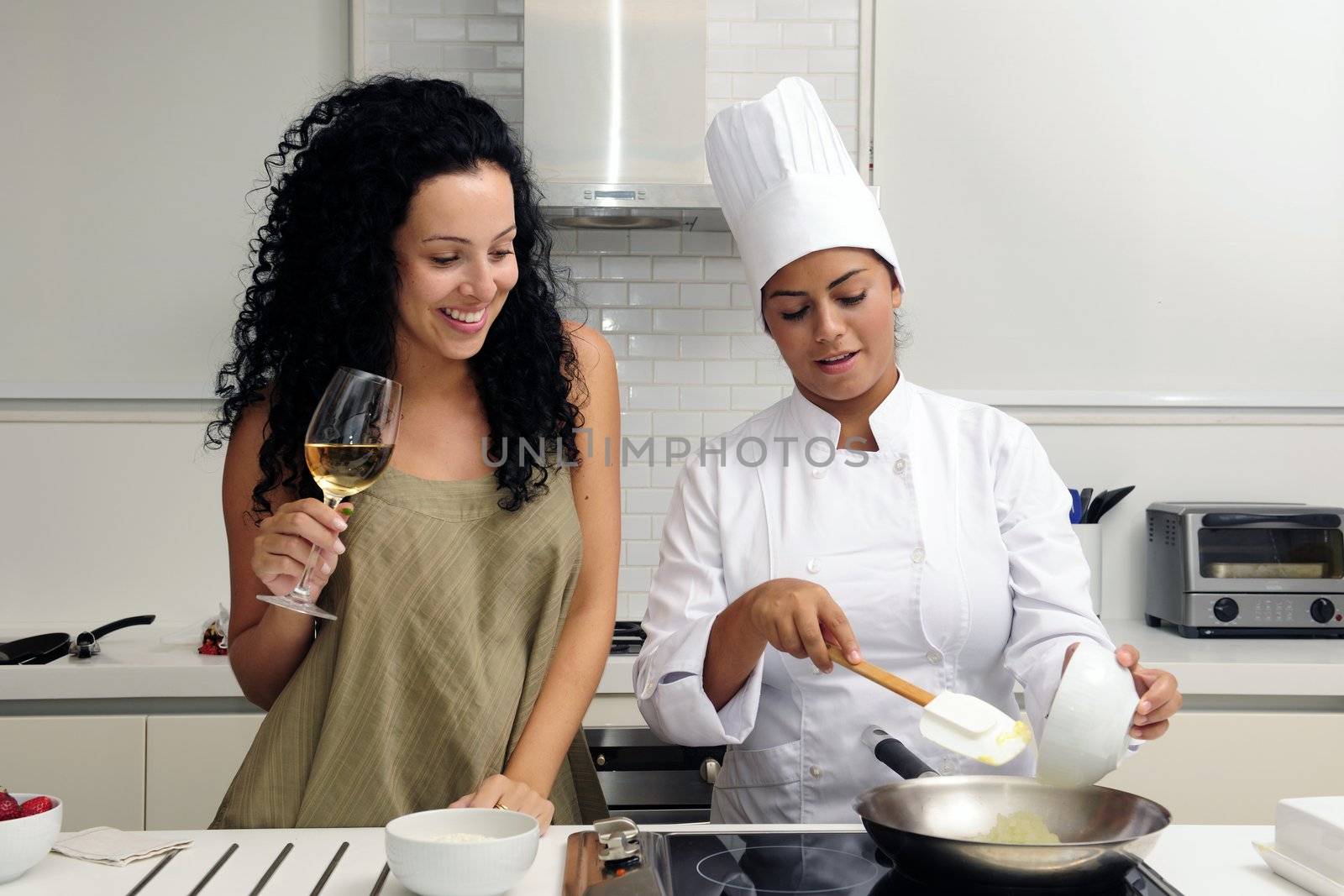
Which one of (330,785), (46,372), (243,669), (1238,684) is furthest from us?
(46,372)

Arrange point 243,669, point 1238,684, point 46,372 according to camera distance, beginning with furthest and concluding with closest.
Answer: point 46,372
point 1238,684
point 243,669

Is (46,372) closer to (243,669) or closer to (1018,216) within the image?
(243,669)

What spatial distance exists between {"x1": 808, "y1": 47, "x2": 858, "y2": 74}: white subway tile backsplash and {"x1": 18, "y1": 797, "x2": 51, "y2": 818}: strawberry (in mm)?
2480

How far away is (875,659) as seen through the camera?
159cm

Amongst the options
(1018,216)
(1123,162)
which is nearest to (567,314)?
(1018,216)

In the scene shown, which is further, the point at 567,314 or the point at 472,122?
the point at 567,314

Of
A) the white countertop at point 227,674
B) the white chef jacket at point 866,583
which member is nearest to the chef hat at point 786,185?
the white chef jacket at point 866,583

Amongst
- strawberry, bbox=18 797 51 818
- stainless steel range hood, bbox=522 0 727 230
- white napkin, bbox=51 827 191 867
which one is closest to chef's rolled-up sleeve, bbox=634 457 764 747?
white napkin, bbox=51 827 191 867

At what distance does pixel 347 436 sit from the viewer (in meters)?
1.27

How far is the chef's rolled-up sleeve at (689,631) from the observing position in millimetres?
1501

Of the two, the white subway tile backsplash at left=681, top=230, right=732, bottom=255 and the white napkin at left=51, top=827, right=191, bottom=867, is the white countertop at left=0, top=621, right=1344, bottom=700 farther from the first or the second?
the white napkin at left=51, top=827, right=191, bottom=867

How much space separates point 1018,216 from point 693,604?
193 centimetres

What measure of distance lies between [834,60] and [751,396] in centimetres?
87

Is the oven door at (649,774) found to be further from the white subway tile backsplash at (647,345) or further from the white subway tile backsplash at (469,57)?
the white subway tile backsplash at (469,57)
